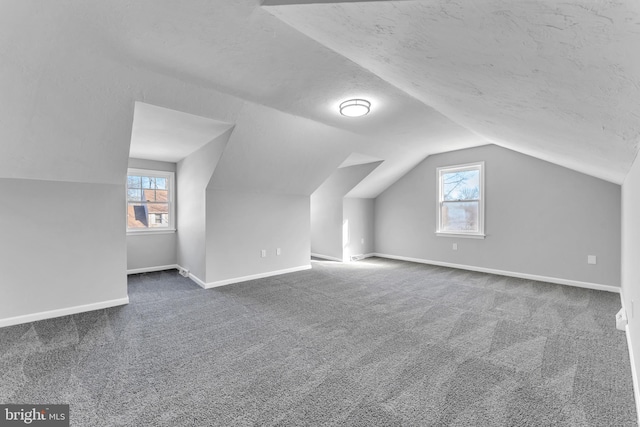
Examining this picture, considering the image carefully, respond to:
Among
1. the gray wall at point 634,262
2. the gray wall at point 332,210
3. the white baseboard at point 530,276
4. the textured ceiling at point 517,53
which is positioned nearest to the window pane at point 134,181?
the gray wall at point 332,210

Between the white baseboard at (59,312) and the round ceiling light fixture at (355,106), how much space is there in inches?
140

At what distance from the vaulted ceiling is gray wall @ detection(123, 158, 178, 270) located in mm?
2476

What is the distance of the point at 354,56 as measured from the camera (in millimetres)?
1951

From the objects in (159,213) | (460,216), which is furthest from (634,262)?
(159,213)

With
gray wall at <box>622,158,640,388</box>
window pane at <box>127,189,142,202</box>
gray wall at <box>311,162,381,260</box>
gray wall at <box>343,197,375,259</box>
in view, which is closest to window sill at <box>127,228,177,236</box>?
window pane at <box>127,189,142,202</box>

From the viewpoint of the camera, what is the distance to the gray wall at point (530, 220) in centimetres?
403

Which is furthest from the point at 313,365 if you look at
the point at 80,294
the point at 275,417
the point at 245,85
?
the point at 80,294

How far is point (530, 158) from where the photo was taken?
15.2 ft

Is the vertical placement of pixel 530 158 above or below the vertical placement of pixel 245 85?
below

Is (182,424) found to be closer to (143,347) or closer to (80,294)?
(143,347)

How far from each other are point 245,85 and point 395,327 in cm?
280

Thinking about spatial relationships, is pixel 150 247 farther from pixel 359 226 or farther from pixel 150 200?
pixel 359 226

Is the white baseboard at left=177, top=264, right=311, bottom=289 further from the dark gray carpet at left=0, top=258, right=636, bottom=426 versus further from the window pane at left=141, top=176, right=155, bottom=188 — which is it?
the window pane at left=141, top=176, right=155, bottom=188
